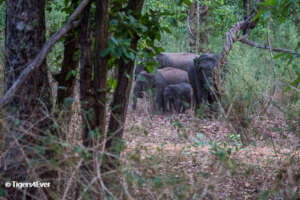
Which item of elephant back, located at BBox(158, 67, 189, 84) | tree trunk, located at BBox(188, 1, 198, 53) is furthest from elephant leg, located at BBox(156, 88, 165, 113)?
tree trunk, located at BBox(188, 1, 198, 53)

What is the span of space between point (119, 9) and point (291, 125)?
6.87 feet

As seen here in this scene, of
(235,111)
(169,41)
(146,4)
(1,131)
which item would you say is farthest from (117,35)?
(169,41)

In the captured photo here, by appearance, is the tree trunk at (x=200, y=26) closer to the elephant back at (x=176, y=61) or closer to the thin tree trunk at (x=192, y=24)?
the thin tree trunk at (x=192, y=24)

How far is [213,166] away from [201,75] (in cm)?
658

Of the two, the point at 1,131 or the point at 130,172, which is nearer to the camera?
the point at 130,172

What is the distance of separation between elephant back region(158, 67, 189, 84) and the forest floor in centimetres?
284

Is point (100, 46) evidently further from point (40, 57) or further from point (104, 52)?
point (40, 57)

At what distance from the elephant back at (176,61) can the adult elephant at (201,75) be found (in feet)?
0.79

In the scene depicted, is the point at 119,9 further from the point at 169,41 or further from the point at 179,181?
the point at 169,41

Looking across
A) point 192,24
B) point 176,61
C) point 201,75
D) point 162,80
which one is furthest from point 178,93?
point 192,24

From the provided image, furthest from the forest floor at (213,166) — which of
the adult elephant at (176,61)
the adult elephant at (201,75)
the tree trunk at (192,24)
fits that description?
the tree trunk at (192,24)

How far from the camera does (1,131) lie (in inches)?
97.4

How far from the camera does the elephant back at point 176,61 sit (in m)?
9.60

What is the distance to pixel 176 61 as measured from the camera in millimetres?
9781
